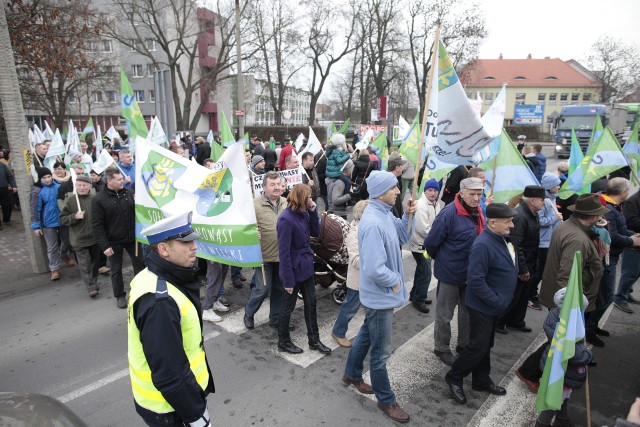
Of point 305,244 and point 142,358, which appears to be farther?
point 305,244

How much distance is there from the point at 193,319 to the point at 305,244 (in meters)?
2.38

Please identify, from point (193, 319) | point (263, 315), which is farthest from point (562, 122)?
point (193, 319)

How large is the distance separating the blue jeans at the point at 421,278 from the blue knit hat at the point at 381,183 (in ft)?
8.27

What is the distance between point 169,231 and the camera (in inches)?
85.9

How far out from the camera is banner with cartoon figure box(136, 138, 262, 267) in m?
4.59

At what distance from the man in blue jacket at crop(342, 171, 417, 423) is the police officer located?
1.50 m

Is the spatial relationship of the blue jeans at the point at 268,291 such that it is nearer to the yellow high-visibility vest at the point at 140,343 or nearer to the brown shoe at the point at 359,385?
the brown shoe at the point at 359,385

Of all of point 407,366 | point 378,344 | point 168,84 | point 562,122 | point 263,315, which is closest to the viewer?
point 378,344

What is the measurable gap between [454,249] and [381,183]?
1326 mm

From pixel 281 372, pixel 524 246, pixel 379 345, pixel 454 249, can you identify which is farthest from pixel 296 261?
pixel 524 246

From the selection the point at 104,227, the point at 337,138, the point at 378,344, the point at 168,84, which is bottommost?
the point at 378,344

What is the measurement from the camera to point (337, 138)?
32.8 ft

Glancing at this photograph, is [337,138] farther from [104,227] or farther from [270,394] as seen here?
[270,394]

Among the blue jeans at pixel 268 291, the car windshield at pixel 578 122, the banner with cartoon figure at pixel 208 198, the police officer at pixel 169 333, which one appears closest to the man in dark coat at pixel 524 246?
the blue jeans at pixel 268 291
